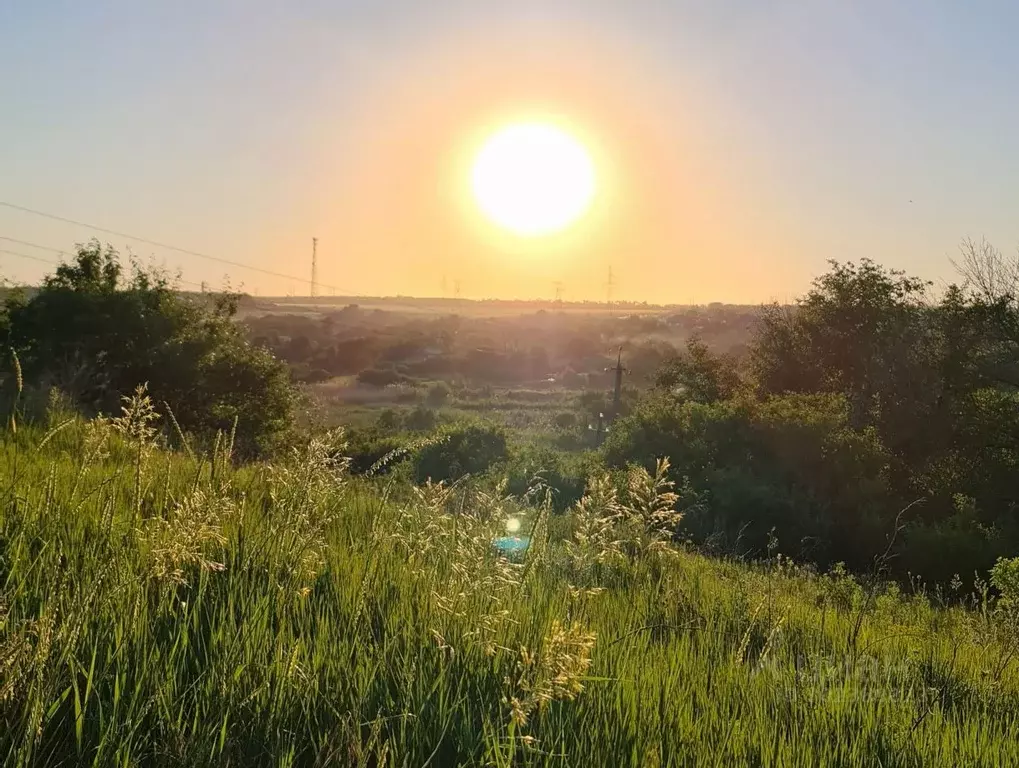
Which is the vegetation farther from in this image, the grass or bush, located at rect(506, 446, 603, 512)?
bush, located at rect(506, 446, 603, 512)

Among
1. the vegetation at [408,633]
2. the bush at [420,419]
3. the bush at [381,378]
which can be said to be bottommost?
the bush at [420,419]

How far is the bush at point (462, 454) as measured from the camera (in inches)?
1002

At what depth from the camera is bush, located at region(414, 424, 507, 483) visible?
25.5 m

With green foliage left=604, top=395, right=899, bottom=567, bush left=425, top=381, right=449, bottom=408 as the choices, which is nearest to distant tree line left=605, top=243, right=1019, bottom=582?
green foliage left=604, top=395, right=899, bottom=567

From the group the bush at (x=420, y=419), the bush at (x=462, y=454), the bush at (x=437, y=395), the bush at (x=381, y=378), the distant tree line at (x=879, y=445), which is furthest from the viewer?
the bush at (x=381, y=378)

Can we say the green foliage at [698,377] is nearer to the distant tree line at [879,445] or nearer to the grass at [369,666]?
the distant tree line at [879,445]

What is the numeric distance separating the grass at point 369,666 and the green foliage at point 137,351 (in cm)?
1776

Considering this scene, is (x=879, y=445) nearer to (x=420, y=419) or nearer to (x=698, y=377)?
(x=698, y=377)

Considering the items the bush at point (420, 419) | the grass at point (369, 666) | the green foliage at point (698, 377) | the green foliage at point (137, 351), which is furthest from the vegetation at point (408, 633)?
the bush at point (420, 419)

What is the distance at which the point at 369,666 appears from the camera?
107 inches

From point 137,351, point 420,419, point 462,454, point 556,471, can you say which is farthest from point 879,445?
point 420,419

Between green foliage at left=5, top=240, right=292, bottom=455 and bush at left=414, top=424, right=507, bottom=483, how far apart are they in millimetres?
4638

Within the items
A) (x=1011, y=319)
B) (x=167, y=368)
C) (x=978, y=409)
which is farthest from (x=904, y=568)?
(x=167, y=368)

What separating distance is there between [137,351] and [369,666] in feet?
69.9
